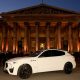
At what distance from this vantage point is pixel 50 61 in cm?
1384

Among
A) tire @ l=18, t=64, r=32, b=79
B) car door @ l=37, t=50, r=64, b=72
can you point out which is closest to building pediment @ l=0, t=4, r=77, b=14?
car door @ l=37, t=50, r=64, b=72

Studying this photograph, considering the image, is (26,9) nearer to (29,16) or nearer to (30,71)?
(29,16)

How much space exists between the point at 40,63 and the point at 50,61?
77 cm

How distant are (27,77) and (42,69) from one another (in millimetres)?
1245

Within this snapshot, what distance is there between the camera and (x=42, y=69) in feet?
44.2

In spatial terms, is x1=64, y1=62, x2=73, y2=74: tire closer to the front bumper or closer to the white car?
the white car

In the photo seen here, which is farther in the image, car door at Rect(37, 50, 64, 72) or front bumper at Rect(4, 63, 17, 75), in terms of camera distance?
car door at Rect(37, 50, 64, 72)

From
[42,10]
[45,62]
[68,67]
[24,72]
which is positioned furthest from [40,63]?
[42,10]

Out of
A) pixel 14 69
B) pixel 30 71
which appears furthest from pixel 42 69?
pixel 14 69

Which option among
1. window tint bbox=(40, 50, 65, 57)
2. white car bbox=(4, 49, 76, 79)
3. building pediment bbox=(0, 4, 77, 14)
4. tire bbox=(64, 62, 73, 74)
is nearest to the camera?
white car bbox=(4, 49, 76, 79)

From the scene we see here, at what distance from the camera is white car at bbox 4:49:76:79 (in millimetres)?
12639

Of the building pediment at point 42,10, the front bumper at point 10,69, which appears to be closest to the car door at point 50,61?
the front bumper at point 10,69

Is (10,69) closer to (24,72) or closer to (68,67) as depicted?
(24,72)

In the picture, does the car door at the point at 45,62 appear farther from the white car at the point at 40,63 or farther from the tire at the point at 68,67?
the tire at the point at 68,67
